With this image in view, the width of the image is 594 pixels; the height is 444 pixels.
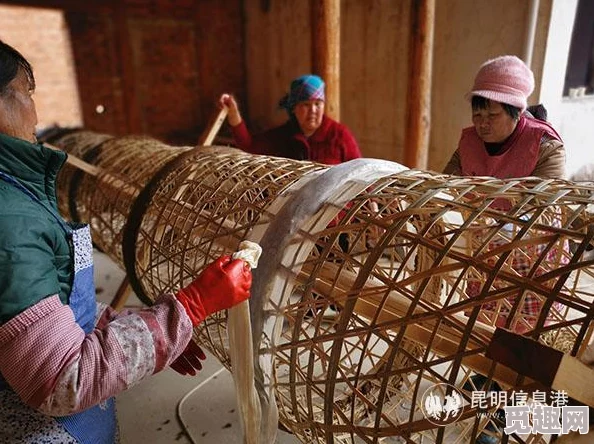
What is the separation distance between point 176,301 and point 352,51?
414 centimetres

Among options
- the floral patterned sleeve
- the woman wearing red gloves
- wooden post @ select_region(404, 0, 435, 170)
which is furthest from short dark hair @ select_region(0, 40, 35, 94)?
wooden post @ select_region(404, 0, 435, 170)

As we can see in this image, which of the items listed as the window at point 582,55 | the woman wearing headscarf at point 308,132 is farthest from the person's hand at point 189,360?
the window at point 582,55

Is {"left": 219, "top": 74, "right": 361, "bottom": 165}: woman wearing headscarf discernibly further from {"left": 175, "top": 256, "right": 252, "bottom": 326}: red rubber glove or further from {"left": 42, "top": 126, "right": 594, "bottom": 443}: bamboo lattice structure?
{"left": 175, "top": 256, "right": 252, "bottom": 326}: red rubber glove

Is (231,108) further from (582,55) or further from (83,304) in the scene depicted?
(582,55)

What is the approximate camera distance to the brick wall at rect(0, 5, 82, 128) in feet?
13.9

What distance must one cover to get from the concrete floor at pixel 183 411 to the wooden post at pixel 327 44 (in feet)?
5.79

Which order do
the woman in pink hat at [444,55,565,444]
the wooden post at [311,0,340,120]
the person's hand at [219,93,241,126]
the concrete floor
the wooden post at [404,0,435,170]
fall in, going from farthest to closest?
the wooden post at [404,0,435,170]
the wooden post at [311,0,340,120]
the person's hand at [219,93,241,126]
the concrete floor
the woman in pink hat at [444,55,565,444]

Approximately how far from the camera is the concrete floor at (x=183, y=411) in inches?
60.0

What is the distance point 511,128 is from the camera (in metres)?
1.38

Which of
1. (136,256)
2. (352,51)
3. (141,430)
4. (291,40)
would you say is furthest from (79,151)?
(291,40)

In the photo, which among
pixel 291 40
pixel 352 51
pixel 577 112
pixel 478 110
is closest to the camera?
pixel 478 110

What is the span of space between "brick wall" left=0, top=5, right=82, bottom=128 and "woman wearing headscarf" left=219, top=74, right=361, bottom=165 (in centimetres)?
322

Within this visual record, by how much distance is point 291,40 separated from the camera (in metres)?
5.17

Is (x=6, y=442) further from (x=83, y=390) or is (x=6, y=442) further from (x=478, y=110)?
(x=478, y=110)
